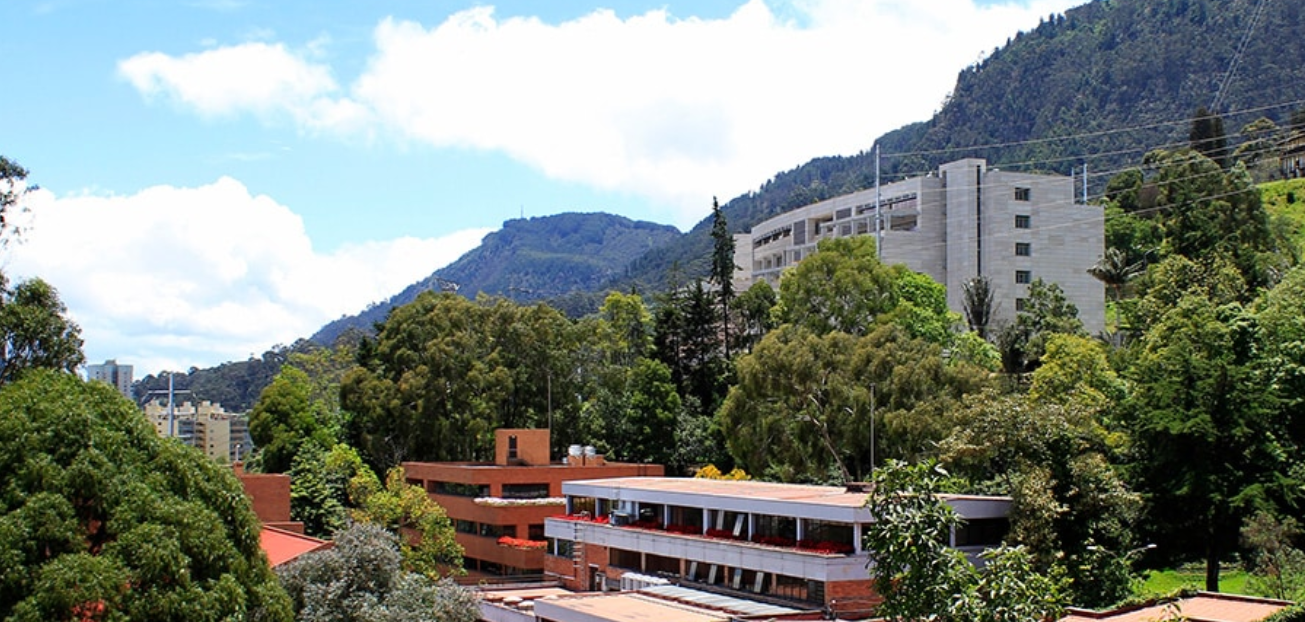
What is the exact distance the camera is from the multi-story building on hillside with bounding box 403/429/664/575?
2196 inches

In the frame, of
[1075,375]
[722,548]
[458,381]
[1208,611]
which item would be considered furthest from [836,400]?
[1208,611]

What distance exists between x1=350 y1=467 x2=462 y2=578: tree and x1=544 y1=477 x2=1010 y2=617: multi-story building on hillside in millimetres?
4480

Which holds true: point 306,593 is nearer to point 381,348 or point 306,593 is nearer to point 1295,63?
point 381,348

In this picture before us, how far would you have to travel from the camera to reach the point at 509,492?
58.0m

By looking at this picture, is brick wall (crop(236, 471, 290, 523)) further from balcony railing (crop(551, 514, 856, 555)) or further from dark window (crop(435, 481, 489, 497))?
dark window (crop(435, 481, 489, 497))

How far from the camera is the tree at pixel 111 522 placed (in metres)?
21.0

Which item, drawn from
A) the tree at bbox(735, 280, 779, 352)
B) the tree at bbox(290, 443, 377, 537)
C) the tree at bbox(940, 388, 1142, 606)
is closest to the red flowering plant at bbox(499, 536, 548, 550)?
the tree at bbox(290, 443, 377, 537)

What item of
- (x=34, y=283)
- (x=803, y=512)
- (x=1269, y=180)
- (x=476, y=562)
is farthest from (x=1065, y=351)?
(x=1269, y=180)

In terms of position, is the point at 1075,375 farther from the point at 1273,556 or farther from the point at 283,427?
the point at 283,427

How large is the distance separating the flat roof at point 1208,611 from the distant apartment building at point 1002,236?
4882 centimetres

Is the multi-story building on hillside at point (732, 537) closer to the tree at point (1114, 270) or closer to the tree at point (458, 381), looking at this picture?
the tree at point (458, 381)

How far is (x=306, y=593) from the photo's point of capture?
31.9m

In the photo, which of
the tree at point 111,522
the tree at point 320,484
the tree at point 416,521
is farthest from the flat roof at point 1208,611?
the tree at point 320,484

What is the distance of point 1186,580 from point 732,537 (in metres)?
14.6
